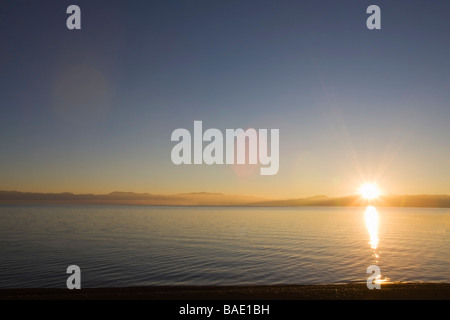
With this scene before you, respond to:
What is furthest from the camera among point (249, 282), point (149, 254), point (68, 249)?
point (68, 249)

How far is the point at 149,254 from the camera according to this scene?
42625 millimetres

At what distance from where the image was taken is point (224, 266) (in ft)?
116

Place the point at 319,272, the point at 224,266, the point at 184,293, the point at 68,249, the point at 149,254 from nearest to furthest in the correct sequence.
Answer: the point at 184,293, the point at 319,272, the point at 224,266, the point at 149,254, the point at 68,249
